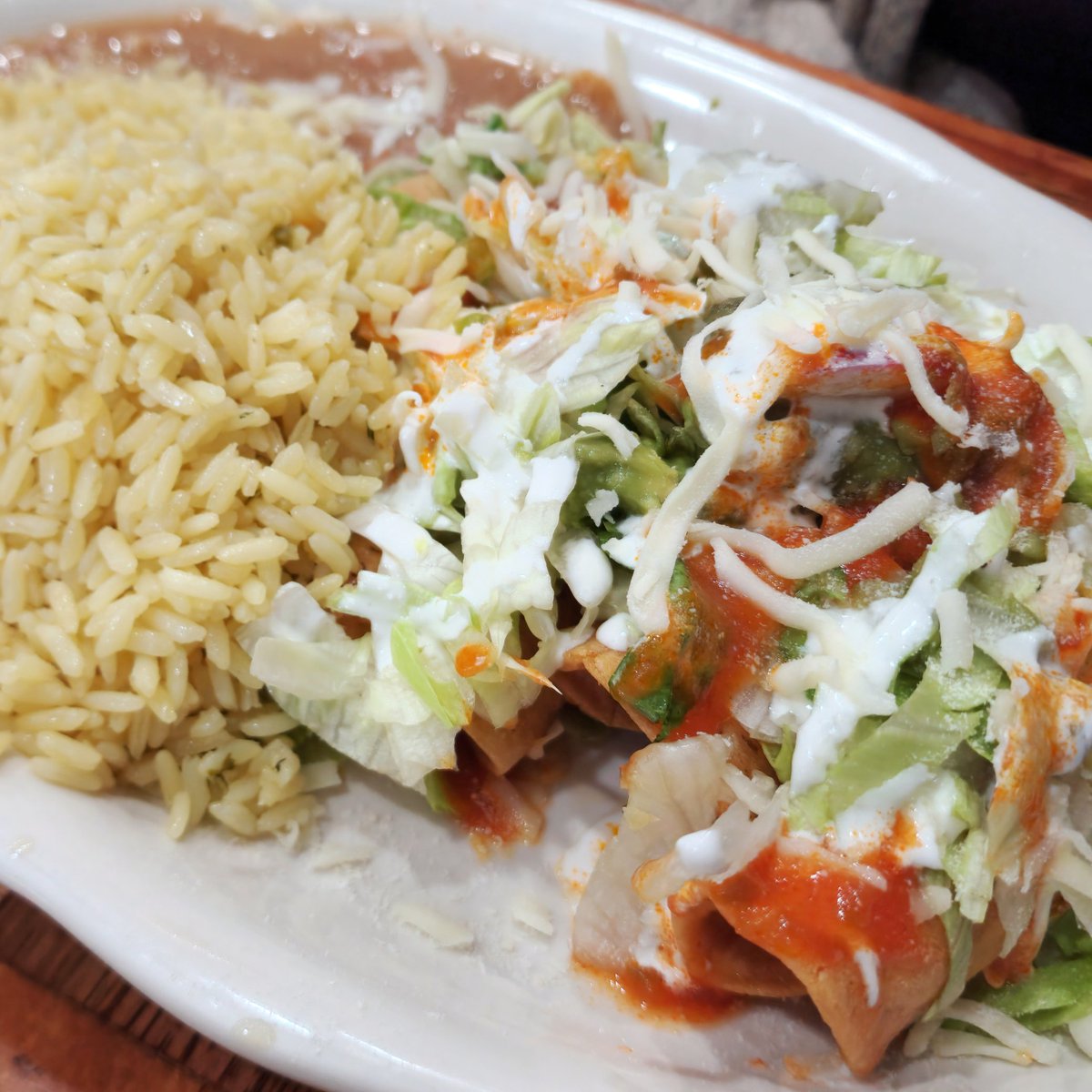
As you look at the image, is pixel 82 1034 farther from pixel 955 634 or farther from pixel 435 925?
pixel 955 634

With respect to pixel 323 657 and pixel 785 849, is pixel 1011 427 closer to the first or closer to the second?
pixel 785 849

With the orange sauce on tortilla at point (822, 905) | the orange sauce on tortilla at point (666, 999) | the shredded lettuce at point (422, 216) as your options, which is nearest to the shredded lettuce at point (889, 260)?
the shredded lettuce at point (422, 216)

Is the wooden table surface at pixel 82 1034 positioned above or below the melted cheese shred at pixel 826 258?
below

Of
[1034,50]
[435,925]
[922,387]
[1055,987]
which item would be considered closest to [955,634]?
[922,387]

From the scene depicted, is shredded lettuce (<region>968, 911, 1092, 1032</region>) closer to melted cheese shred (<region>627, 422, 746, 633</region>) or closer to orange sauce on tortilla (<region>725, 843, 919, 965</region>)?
orange sauce on tortilla (<region>725, 843, 919, 965</region>)

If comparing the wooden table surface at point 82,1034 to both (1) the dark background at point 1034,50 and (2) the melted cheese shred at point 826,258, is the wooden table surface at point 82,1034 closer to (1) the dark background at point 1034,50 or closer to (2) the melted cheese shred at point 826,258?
(2) the melted cheese shred at point 826,258
